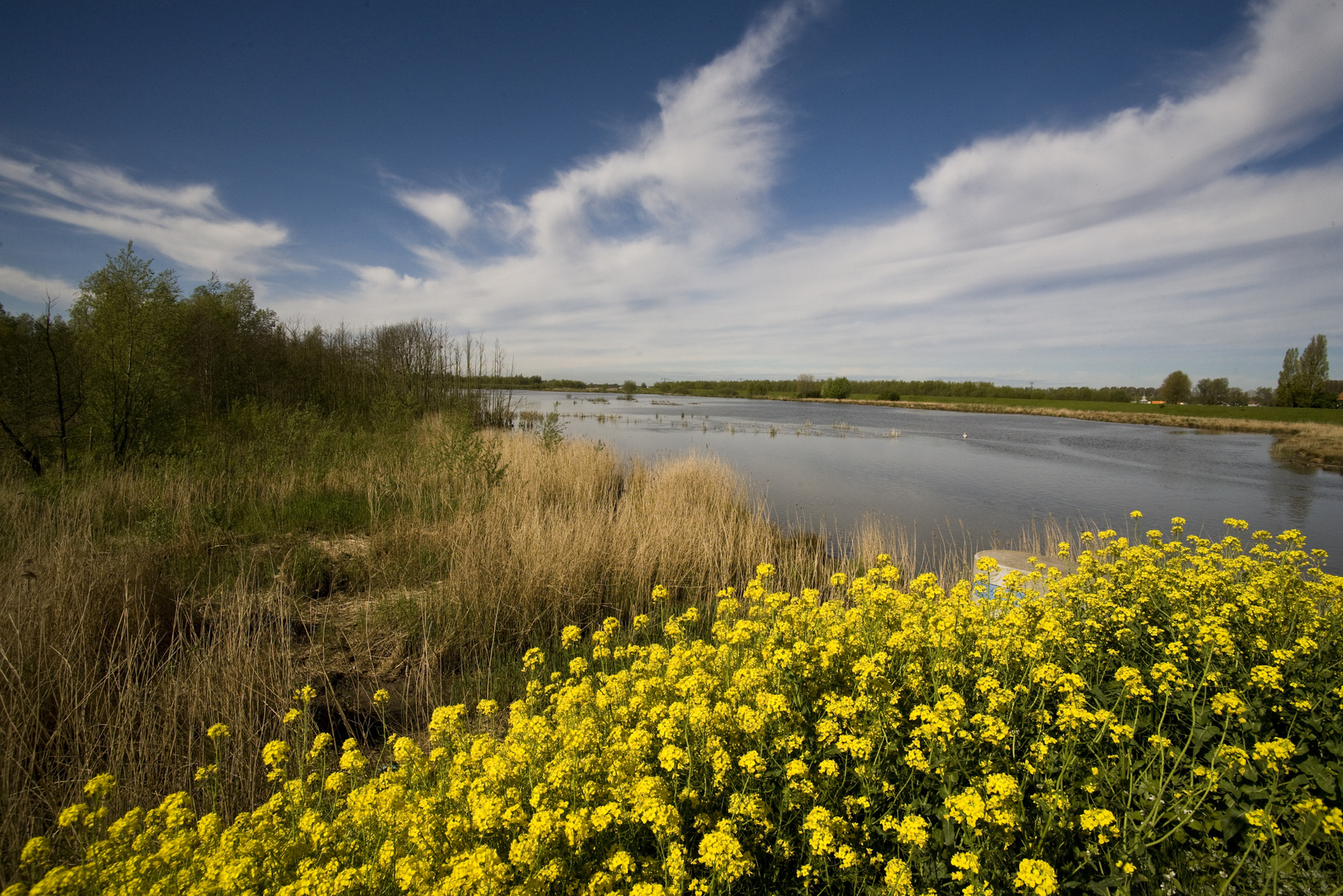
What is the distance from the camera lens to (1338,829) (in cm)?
155

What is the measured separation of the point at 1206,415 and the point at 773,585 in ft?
165

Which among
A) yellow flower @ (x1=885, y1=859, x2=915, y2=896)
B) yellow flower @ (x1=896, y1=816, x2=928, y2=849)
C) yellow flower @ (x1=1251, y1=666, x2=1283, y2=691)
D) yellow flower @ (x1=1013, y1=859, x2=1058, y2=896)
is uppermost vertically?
yellow flower @ (x1=1251, y1=666, x2=1283, y2=691)

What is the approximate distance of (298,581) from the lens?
592cm

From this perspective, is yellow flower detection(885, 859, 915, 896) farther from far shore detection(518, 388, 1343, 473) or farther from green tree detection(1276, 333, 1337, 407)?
green tree detection(1276, 333, 1337, 407)

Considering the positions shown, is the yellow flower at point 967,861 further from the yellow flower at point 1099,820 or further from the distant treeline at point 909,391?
the distant treeline at point 909,391

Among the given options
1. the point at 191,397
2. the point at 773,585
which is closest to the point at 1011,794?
the point at 773,585

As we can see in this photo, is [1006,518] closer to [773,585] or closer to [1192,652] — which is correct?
[773,585]

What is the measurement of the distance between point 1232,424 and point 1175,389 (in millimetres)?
31649

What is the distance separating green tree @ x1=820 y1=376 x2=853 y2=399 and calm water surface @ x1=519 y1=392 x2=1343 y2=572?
126 feet

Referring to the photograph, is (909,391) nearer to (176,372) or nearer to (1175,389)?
(1175,389)

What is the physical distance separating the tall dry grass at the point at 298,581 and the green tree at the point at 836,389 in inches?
2363

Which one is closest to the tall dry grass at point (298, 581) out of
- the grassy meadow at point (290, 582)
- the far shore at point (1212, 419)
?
the grassy meadow at point (290, 582)

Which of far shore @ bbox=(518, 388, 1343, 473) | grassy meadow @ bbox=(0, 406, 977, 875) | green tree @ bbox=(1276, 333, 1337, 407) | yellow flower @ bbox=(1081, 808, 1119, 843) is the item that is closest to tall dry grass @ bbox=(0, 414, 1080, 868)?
grassy meadow @ bbox=(0, 406, 977, 875)

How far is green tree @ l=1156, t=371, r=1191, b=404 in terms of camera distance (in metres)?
55.5
